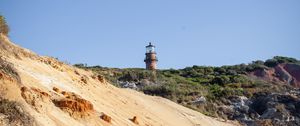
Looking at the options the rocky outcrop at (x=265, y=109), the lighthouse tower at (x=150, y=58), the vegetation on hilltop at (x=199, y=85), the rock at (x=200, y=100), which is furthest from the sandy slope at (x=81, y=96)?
the lighthouse tower at (x=150, y=58)

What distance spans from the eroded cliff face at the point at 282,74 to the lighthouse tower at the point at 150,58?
32.2 feet

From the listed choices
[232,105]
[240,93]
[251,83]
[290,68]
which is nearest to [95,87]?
[232,105]

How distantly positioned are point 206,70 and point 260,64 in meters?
6.12

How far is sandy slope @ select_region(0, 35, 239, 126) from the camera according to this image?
510 inches

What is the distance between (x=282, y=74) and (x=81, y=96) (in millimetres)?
39475

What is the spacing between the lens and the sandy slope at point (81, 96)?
12953mm

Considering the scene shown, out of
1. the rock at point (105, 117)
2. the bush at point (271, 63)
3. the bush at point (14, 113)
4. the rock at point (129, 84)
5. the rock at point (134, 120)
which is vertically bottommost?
the rock at point (134, 120)

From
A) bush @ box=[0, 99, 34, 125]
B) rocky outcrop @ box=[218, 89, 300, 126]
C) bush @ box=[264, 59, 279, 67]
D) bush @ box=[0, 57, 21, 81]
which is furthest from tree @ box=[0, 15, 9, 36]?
bush @ box=[264, 59, 279, 67]

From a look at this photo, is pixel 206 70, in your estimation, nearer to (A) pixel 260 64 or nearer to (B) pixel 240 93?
(A) pixel 260 64

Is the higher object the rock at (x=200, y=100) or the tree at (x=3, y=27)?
the tree at (x=3, y=27)

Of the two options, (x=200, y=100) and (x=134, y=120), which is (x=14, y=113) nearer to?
(x=134, y=120)

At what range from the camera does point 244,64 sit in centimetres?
5744

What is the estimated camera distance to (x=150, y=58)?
1976 inches

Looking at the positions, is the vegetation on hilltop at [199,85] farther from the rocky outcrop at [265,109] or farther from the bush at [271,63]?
the bush at [271,63]
